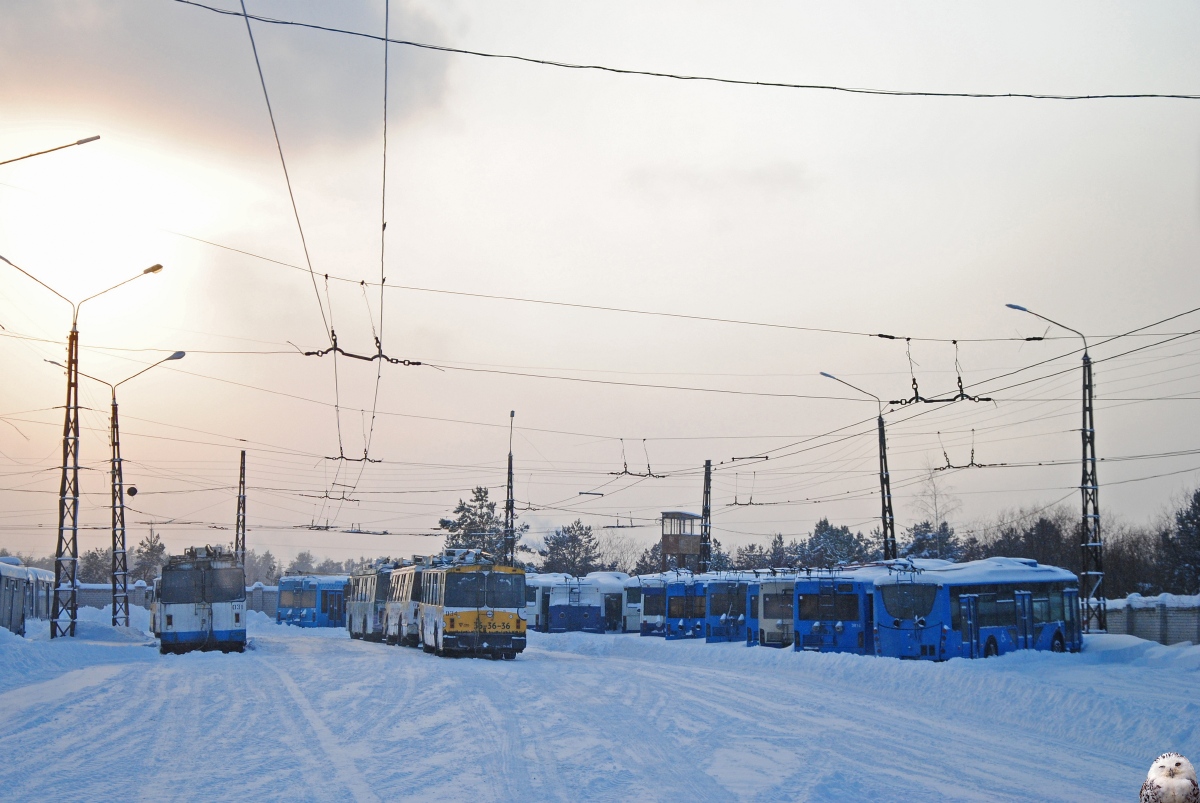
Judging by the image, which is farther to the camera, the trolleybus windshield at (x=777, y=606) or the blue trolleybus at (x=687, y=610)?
the blue trolleybus at (x=687, y=610)

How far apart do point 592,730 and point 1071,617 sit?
66.2ft

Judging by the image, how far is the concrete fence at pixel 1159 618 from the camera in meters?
32.4

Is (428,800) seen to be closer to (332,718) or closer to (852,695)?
(332,718)

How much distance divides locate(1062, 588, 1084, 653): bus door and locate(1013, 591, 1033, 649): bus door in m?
1.49

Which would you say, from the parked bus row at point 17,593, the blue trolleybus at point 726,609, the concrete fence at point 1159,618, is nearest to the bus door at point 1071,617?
the concrete fence at point 1159,618

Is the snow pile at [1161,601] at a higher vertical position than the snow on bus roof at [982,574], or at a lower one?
lower

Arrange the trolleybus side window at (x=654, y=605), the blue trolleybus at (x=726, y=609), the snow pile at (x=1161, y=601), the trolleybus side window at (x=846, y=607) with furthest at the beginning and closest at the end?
the trolleybus side window at (x=654, y=605)
the blue trolleybus at (x=726, y=609)
the snow pile at (x=1161, y=601)
the trolleybus side window at (x=846, y=607)

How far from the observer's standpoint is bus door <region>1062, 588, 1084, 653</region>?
1164 inches

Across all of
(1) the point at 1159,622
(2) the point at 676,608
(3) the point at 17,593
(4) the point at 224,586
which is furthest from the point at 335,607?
(1) the point at 1159,622

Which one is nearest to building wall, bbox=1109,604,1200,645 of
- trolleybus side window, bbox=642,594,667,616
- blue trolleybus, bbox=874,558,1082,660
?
blue trolleybus, bbox=874,558,1082,660

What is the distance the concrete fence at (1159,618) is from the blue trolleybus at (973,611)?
5276 mm

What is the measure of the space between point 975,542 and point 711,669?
7304cm

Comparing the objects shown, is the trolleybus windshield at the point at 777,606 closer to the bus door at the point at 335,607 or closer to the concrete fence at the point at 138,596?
the bus door at the point at 335,607

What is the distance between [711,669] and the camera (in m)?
28.6
